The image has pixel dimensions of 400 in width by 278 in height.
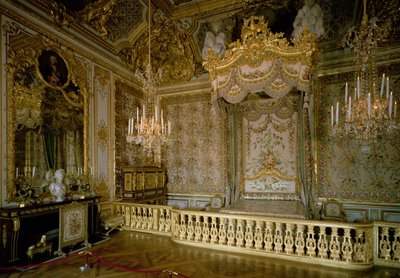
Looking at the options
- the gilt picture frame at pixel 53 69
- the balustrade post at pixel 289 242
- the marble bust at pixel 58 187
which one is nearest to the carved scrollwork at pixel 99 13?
the gilt picture frame at pixel 53 69

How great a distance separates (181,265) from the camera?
3543mm

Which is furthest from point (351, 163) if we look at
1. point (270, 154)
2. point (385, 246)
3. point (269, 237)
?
point (269, 237)

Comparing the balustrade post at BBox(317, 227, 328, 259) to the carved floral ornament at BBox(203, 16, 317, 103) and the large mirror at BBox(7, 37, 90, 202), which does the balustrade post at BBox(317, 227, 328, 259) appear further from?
the large mirror at BBox(7, 37, 90, 202)

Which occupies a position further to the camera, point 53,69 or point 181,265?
point 53,69

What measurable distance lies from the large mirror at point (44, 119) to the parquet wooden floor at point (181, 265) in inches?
53.4

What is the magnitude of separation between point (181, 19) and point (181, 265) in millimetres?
5422

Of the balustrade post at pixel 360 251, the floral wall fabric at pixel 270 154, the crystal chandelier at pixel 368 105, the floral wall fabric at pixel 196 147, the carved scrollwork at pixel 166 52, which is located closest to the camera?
the crystal chandelier at pixel 368 105

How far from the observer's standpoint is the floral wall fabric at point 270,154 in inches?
256

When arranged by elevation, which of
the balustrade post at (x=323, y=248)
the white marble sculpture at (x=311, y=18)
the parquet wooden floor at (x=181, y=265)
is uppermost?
the white marble sculpture at (x=311, y=18)

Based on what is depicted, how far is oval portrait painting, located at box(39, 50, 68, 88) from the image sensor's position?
456cm

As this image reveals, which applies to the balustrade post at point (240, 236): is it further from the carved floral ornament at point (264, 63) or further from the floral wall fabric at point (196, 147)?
the floral wall fabric at point (196, 147)

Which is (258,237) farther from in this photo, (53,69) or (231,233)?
(53,69)

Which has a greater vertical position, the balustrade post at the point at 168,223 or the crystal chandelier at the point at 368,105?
the crystal chandelier at the point at 368,105

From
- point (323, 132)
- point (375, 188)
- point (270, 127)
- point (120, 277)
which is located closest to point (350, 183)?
point (375, 188)
